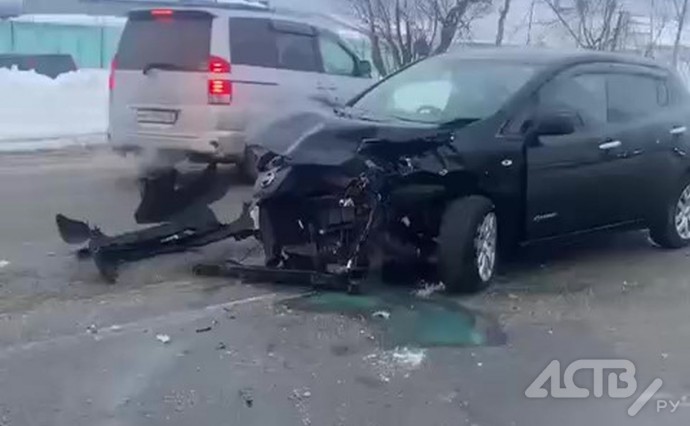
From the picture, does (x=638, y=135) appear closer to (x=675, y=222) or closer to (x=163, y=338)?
(x=675, y=222)

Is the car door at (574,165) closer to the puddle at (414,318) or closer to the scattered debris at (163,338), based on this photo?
the puddle at (414,318)

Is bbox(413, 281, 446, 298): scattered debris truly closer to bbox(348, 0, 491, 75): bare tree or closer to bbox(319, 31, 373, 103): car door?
bbox(319, 31, 373, 103): car door


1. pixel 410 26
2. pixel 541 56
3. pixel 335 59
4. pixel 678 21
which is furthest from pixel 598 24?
pixel 541 56

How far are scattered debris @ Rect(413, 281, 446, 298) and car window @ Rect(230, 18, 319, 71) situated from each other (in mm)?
6041

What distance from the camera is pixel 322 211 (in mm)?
8164

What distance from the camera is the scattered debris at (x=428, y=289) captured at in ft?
26.4

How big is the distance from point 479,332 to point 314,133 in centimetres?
185

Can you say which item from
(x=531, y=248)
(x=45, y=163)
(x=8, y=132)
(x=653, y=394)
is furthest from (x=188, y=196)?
(x=8, y=132)

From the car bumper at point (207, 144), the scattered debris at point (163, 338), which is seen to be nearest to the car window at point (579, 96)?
the scattered debris at point (163, 338)

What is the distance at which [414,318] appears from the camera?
7.44m

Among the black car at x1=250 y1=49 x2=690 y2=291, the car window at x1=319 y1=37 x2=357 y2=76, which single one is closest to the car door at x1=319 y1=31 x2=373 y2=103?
the car window at x1=319 y1=37 x2=357 y2=76

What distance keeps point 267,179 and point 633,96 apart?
3204mm

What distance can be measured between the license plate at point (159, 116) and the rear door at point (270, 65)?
0.61 m

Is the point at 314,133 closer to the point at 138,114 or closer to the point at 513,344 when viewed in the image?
the point at 513,344
